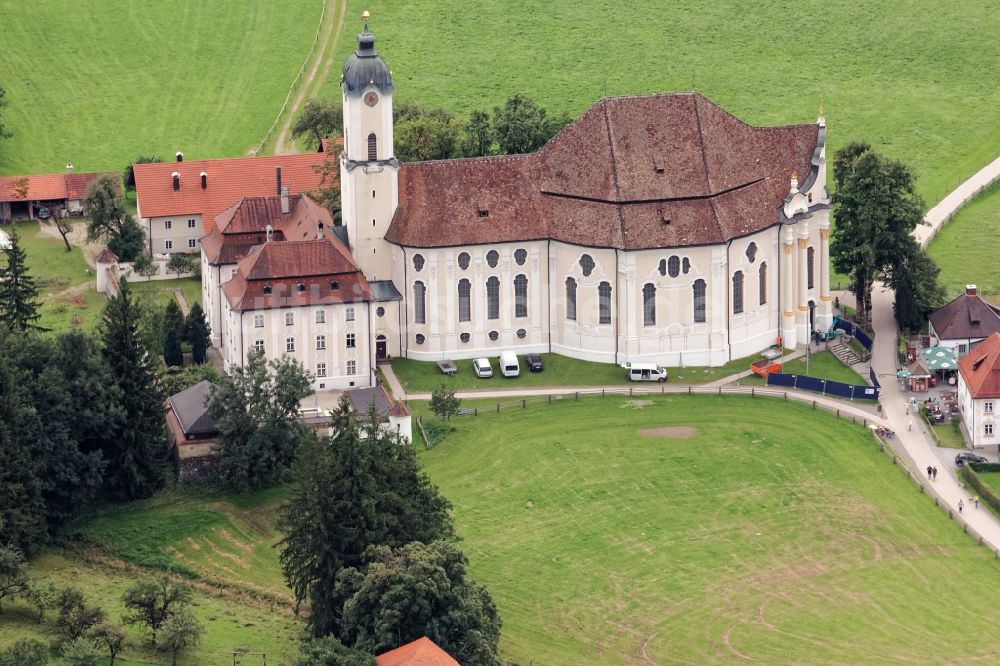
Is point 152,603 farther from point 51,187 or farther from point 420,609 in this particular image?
point 51,187

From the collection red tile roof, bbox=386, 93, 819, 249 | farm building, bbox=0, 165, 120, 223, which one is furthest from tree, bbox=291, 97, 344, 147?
red tile roof, bbox=386, 93, 819, 249

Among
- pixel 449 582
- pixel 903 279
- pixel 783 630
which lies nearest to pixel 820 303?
pixel 903 279

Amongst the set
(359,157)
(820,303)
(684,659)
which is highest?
(359,157)

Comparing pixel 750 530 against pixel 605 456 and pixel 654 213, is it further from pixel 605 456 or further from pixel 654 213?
pixel 654 213

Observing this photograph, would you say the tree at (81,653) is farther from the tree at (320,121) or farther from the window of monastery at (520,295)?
the tree at (320,121)

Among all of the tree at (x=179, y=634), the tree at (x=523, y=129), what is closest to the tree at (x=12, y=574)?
the tree at (x=179, y=634)

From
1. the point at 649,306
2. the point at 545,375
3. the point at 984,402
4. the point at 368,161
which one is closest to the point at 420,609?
the point at 545,375
